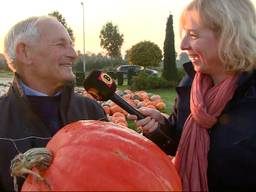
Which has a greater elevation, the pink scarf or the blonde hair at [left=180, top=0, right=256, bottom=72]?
the blonde hair at [left=180, top=0, right=256, bottom=72]

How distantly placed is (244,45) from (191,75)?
392 mm

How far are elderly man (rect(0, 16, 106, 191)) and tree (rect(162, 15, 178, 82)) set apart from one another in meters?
22.8

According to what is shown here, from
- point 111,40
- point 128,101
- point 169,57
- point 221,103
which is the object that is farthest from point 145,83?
point 111,40

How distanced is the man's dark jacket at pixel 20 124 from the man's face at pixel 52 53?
0.44ft

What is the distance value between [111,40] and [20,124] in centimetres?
5339

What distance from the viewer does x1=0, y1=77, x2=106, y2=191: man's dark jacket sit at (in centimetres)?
229

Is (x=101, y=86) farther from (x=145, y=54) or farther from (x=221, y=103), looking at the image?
(x=145, y=54)

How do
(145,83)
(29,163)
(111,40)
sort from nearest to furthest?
(29,163)
(145,83)
(111,40)

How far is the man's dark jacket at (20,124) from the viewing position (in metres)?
2.29

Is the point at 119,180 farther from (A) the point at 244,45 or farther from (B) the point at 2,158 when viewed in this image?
(A) the point at 244,45

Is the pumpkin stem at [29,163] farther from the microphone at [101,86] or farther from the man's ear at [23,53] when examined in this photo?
the man's ear at [23,53]

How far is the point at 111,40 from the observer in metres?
55.3

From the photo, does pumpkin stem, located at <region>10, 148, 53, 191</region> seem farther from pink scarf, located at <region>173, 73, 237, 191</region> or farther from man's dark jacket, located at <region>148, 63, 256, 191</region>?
man's dark jacket, located at <region>148, 63, 256, 191</region>

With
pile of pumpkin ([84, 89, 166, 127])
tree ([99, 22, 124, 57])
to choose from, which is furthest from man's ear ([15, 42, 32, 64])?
tree ([99, 22, 124, 57])
